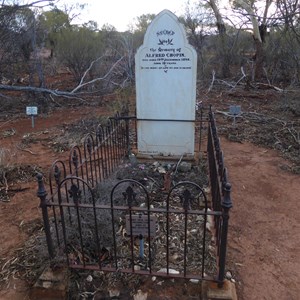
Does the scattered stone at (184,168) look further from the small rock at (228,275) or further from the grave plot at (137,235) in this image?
the small rock at (228,275)

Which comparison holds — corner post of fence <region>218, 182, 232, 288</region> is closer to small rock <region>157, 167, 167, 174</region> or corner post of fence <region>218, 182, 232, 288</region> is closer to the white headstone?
small rock <region>157, 167, 167, 174</region>

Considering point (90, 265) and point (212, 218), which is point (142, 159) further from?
point (90, 265)

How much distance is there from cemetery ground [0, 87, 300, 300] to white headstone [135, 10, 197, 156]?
42.8 inches

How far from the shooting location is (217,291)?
2.23m

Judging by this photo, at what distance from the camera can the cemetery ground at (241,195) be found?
2566 mm

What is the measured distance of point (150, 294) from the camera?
2.33 m

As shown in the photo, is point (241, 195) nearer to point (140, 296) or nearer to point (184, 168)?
point (184, 168)

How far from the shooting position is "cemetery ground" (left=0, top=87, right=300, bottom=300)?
8.42 ft

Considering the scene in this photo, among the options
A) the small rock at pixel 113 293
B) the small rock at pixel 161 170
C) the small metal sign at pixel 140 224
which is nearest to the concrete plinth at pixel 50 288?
the small rock at pixel 113 293

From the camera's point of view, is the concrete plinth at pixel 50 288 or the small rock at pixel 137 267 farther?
the small rock at pixel 137 267

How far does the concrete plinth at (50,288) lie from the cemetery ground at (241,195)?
0.48 feet

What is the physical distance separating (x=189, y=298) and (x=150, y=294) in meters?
0.29

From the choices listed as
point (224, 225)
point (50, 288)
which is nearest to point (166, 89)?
point (224, 225)

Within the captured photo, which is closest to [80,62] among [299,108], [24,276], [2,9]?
[2,9]
